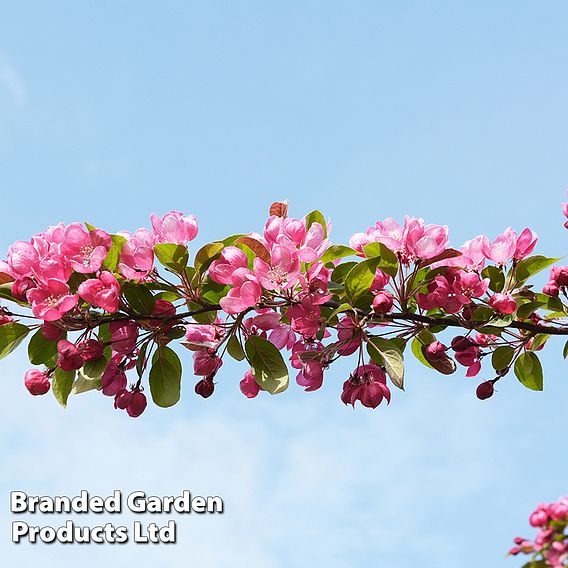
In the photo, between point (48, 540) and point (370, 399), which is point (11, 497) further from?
point (370, 399)

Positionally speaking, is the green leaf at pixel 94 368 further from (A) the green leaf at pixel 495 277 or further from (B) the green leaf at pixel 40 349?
A: (A) the green leaf at pixel 495 277

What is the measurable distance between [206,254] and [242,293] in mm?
226

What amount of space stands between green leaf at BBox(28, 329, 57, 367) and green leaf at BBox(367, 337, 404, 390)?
111 centimetres

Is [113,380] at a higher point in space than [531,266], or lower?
lower

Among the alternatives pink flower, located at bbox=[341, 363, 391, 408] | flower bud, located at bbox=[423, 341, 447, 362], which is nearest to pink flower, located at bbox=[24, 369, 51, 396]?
pink flower, located at bbox=[341, 363, 391, 408]

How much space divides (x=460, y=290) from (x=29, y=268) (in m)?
1.45

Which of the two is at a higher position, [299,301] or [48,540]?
[299,301]

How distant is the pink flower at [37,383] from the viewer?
10.5ft

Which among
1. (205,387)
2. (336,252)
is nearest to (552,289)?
(336,252)

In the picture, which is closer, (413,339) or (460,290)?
(460,290)

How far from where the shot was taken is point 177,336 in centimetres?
315

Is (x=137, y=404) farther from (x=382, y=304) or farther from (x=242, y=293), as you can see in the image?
(x=382, y=304)

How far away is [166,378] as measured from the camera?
320 cm

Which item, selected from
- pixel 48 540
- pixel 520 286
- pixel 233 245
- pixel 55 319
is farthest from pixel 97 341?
pixel 520 286
